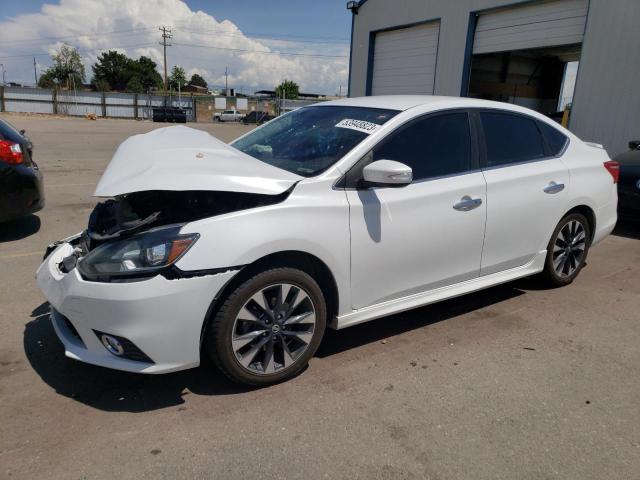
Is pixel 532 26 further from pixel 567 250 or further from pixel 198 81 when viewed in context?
pixel 198 81

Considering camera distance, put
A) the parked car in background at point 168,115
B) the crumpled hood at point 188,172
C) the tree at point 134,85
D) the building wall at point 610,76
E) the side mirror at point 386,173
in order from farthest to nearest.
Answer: the tree at point 134,85, the parked car in background at point 168,115, the building wall at point 610,76, the side mirror at point 386,173, the crumpled hood at point 188,172

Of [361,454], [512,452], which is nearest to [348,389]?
[361,454]

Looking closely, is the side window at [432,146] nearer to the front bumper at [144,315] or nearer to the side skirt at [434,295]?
the side skirt at [434,295]

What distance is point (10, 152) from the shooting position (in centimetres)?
537

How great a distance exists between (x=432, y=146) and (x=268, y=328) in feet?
5.70

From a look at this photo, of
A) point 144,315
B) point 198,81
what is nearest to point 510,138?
point 144,315

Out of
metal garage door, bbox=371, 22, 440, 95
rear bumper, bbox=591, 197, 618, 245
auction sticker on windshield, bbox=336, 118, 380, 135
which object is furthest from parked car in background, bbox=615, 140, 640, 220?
metal garage door, bbox=371, 22, 440, 95

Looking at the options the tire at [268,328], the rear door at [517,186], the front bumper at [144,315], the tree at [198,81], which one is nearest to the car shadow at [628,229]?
the rear door at [517,186]

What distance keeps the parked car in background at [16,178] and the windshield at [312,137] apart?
2955 mm

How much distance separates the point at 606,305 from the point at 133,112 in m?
54.7

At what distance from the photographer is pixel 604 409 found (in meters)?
2.78

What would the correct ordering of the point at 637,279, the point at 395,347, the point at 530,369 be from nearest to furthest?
the point at 530,369 → the point at 395,347 → the point at 637,279

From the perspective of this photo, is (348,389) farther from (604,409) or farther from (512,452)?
(604,409)

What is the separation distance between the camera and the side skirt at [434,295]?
124 inches
